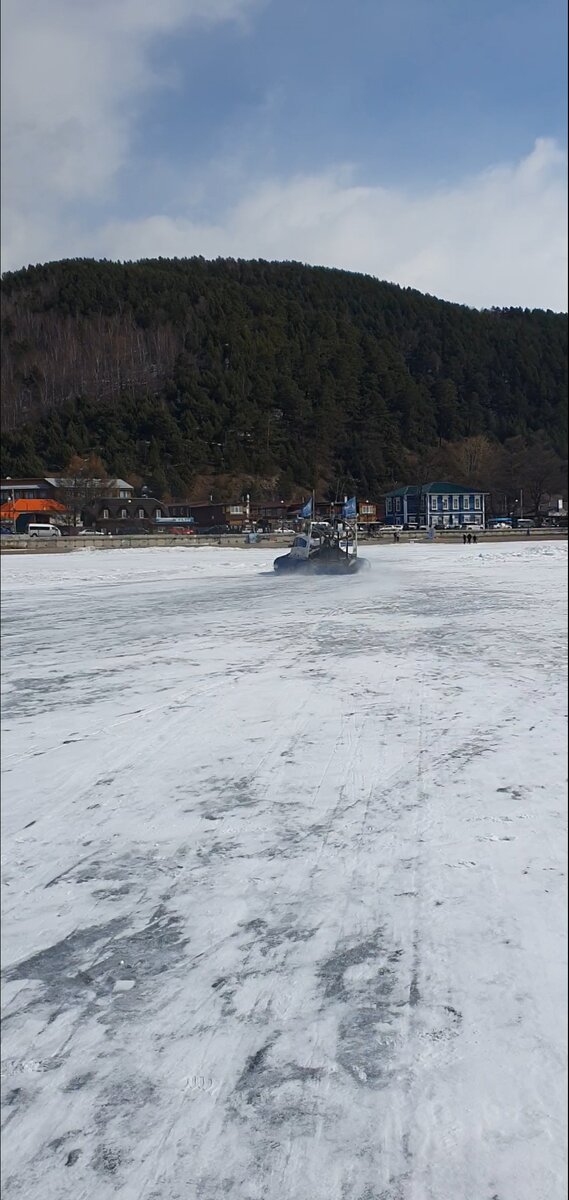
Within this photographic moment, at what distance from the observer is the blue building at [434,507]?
2148cm

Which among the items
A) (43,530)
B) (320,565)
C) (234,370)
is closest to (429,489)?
(320,565)

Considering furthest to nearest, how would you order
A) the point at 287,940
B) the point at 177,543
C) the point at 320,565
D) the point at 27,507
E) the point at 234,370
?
1. the point at 234,370
2. the point at 27,507
3. the point at 177,543
4. the point at 320,565
5. the point at 287,940

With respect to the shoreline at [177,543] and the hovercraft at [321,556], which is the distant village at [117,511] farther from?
the hovercraft at [321,556]

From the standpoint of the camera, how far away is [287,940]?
271 cm

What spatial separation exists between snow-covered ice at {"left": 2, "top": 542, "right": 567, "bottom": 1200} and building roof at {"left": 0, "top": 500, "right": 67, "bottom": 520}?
172 ft

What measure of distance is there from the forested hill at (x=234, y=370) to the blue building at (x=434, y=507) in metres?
2.33

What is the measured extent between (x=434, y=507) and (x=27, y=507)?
38220 millimetres

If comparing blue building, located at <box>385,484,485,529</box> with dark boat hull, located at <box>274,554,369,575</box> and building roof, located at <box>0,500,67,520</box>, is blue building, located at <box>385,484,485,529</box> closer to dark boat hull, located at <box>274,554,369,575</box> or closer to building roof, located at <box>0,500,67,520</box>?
dark boat hull, located at <box>274,554,369,575</box>

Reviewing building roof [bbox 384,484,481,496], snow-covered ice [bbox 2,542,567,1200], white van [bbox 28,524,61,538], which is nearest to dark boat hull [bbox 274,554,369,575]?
building roof [bbox 384,484,481,496]

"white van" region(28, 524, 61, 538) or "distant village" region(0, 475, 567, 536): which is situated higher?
"distant village" region(0, 475, 567, 536)

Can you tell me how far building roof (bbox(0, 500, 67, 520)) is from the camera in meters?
55.6

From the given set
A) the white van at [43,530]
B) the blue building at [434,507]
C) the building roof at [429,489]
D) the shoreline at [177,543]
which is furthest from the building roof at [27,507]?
the blue building at [434,507]

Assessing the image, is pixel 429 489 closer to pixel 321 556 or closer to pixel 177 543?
pixel 321 556

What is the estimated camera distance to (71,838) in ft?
11.9
